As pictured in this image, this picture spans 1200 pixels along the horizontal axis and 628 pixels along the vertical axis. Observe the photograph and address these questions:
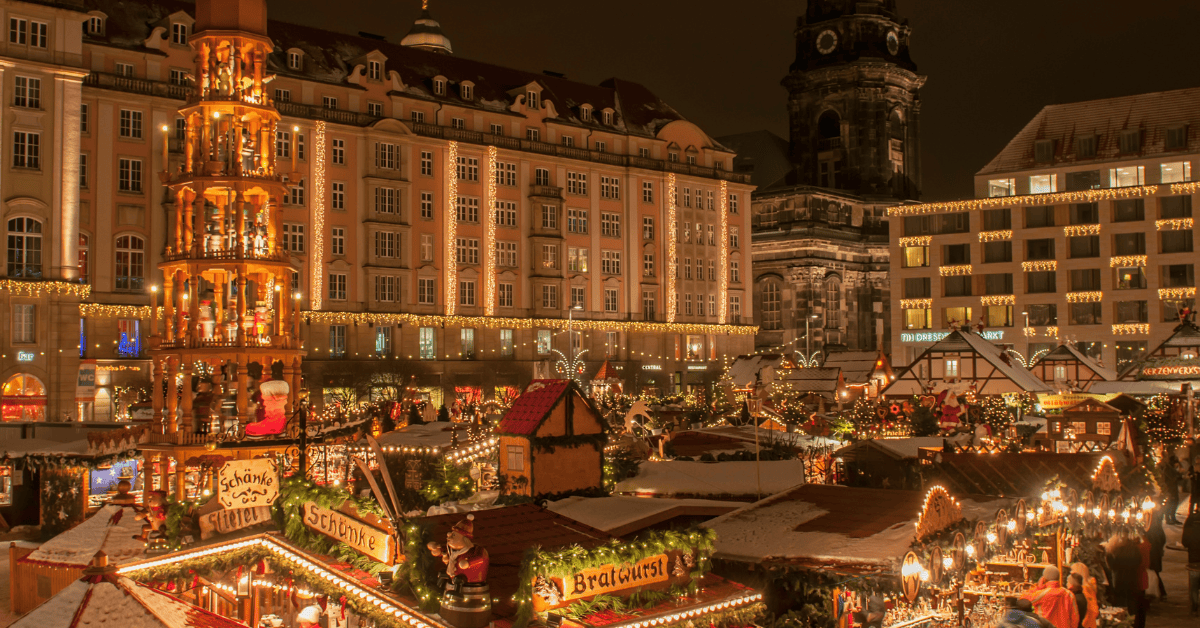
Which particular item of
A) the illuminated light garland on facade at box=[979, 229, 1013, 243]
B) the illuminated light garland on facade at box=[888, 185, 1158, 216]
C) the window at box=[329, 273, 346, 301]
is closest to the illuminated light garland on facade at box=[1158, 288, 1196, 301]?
the illuminated light garland on facade at box=[888, 185, 1158, 216]

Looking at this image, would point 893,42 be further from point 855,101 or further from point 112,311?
point 112,311

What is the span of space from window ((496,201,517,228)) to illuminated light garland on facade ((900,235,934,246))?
30.8 metres

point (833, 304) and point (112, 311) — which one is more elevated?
point (833, 304)

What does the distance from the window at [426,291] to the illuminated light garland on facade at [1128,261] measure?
146ft

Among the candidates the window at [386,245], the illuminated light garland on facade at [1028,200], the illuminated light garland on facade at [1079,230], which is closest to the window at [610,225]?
the window at [386,245]

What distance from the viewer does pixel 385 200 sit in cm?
5916

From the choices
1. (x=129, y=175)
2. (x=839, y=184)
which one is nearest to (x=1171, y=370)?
(x=129, y=175)

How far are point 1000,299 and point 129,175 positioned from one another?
5554 centimetres

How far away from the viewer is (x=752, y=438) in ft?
90.9

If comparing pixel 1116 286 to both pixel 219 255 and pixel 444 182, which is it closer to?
pixel 444 182

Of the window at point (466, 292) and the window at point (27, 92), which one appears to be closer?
the window at point (27, 92)

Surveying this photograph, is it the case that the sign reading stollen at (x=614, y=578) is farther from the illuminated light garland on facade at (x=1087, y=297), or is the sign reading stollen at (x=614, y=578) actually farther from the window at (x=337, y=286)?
the illuminated light garland on facade at (x=1087, y=297)

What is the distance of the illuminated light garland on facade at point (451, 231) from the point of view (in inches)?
2418

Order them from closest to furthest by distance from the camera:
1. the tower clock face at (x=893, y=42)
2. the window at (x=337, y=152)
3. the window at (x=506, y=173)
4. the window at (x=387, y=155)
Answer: the window at (x=337, y=152)
the window at (x=387, y=155)
the window at (x=506, y=173)
the tower clock face at (x=893, y=42)
